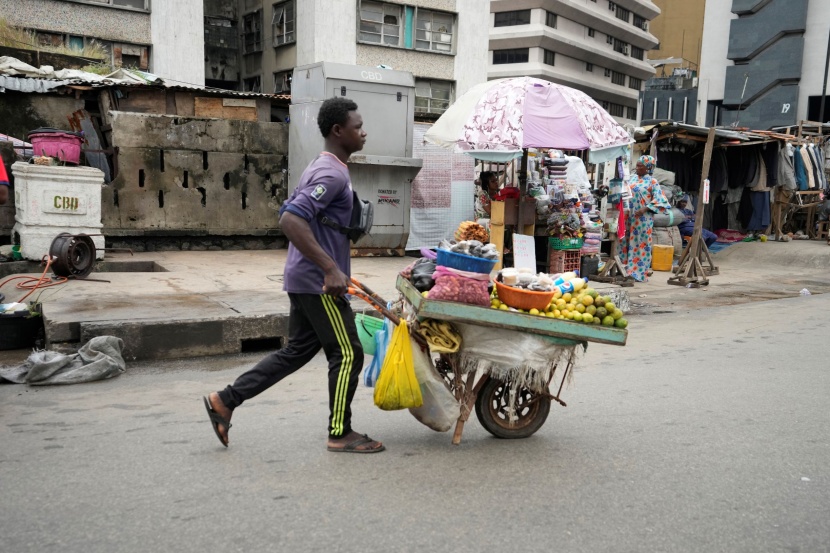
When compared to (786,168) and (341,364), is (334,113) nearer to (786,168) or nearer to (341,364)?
(341,364)

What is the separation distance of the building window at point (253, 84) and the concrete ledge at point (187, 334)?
28.6 meters

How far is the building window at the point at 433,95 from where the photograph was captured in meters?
31.0

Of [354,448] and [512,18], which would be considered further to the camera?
[512,18]

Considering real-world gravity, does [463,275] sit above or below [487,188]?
below

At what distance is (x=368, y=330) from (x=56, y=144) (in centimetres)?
733

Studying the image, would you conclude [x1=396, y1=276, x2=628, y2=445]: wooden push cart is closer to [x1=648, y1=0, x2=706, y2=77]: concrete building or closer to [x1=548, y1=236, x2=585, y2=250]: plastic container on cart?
[x1=548, y1=236, x2=585, y2=250]: plastic container on cart

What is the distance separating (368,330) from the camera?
4254 millimetres

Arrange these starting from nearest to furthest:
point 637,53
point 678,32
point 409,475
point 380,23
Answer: point 409,475 → point 380,23 → point 678,32 → point 637,53

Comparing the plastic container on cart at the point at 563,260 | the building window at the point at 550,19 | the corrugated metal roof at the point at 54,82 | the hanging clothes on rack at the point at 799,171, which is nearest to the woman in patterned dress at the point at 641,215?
the plastic container on cart at the point at 563,260

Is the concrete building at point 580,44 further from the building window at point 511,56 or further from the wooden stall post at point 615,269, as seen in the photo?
the wooden stall post at point 615,269

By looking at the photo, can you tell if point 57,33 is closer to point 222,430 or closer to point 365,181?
point 365,181

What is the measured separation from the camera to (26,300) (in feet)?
23.2

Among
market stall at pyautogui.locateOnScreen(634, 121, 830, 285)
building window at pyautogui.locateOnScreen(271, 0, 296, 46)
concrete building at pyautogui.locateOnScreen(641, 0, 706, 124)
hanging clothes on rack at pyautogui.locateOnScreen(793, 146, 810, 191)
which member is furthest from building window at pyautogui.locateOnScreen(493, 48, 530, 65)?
hanging clothes on rack at pyautogui.locateOnScreen(793, 146, 810, 191)

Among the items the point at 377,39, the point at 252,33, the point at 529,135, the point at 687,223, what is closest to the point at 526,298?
the point at 529,135
